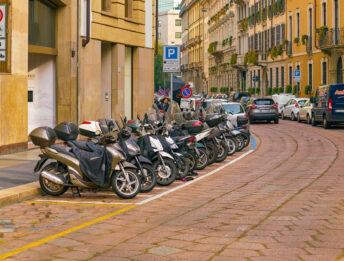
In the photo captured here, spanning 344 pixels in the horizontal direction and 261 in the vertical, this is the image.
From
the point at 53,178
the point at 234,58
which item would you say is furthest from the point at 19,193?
the point at 234,58

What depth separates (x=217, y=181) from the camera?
14.3 m

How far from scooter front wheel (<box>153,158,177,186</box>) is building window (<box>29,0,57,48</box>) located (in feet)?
28.8

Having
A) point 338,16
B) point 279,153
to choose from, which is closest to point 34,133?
point 279,153

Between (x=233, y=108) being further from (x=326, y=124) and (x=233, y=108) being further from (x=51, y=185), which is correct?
(x=51, y=185)

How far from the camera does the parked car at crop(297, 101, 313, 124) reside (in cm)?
3942

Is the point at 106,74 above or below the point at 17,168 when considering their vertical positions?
above

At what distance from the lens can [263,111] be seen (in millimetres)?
40219

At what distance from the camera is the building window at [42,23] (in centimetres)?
2112

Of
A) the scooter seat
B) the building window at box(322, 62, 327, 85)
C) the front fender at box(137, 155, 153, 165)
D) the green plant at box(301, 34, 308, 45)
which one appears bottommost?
the front fender at box(137, 155, 153, 165)

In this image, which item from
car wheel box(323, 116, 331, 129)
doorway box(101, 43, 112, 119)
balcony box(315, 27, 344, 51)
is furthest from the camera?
balcony box(315, 27, 344, 51)

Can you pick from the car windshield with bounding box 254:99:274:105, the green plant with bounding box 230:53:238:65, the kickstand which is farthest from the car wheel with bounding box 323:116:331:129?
the green plant with bounding box 230:53:238:65

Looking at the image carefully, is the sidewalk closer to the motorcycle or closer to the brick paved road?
the motorcycle

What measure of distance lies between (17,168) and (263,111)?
26472 millimetres

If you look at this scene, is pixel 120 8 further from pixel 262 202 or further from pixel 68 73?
pixel 262 202
